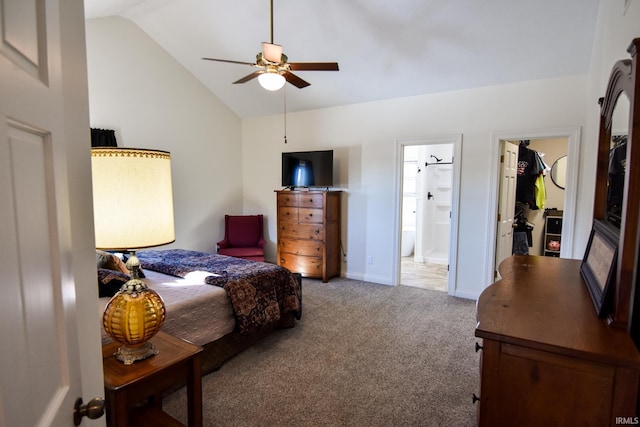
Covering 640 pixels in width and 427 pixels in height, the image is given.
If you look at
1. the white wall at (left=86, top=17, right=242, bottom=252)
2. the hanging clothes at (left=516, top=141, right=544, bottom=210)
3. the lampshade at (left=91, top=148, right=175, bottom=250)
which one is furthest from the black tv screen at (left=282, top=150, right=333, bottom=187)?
the lampshade at (left=91, top=148, right=175, bottom=250)

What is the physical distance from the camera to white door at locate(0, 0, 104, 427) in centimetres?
49

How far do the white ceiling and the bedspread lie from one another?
8.26 ft

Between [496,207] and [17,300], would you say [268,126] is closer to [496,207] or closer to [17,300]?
[496,207]

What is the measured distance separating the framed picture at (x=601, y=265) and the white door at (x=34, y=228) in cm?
150

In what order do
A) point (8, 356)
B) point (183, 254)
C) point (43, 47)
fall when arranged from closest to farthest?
point (8, 356), point (43, 47), point (183, 254)

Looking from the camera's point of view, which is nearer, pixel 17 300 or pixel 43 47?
pixel 17 300

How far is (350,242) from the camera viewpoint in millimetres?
4926

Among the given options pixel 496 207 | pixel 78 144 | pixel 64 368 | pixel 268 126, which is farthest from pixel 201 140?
pixel 64 368

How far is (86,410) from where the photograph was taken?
30.0 inches

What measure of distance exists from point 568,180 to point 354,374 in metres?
2.93

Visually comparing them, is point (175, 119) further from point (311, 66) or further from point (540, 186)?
point (540, 186)

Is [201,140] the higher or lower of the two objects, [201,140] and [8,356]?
the higher

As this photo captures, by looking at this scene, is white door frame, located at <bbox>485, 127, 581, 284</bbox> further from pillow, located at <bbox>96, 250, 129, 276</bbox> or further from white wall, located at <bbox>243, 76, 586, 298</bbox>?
pillow, located at <bbox>96, 250, 129, 276</bbox>

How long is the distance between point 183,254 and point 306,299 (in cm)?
150
